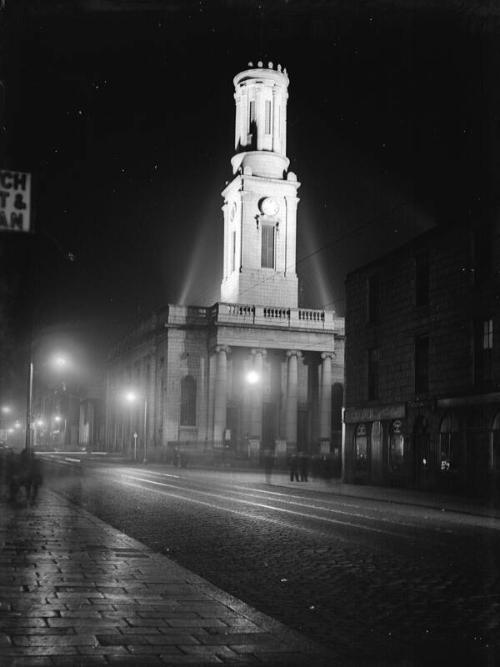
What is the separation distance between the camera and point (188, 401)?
244 ft

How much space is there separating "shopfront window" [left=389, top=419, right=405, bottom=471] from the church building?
33.7 meters

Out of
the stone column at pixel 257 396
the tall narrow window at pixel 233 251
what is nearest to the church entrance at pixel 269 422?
the stone column at pixel 257 396

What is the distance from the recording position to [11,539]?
47.6 feet

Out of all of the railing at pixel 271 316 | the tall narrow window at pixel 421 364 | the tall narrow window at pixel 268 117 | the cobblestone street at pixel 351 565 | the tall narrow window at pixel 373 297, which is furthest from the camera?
the tall narrow window at pixel 268 117

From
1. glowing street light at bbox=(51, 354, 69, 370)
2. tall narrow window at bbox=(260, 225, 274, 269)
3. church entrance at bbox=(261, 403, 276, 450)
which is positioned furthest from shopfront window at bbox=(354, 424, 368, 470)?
tall narrow window at bbox=(260, 225, 274, 269)

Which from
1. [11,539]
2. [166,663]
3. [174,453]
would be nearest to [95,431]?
[174,453]

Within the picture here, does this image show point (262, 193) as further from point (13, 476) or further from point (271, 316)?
point (13, 476)

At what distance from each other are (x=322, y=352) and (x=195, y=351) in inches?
406

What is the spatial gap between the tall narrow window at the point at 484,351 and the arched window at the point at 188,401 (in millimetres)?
44018

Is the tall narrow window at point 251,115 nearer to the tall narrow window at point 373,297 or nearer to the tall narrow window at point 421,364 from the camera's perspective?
the tall narrow window at point 373,297

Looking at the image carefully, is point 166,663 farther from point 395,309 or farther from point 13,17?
point 395,309

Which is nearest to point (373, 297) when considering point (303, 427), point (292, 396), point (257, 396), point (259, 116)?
point (257, 396)

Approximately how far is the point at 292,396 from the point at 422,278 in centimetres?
3821

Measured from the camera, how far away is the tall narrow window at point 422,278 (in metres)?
35.9
